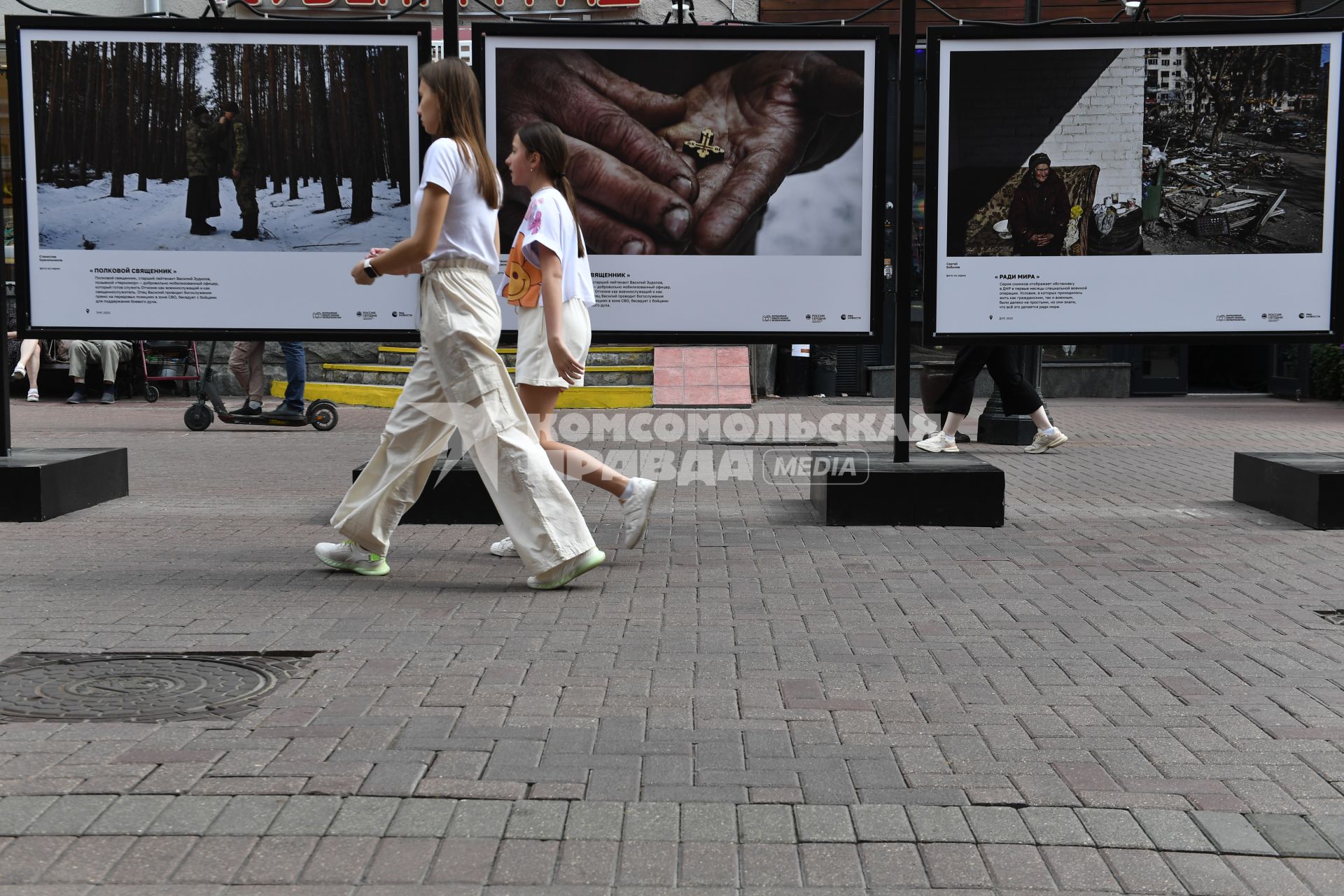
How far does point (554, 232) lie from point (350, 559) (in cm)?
164

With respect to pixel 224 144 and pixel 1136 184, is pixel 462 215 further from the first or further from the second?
pixel 1136 184

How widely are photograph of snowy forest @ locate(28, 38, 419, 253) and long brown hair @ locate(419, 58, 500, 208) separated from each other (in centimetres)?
179

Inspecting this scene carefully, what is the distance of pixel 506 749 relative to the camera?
3834 millimetres

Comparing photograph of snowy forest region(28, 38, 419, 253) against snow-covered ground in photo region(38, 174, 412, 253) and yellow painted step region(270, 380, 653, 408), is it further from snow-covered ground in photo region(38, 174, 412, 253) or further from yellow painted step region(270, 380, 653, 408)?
Result: yellow painted step region(270, 380, 653, 408)

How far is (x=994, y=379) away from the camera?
38.5ft

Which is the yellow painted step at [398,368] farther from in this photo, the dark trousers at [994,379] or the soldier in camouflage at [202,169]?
the soldier in camouflage at [202,169]

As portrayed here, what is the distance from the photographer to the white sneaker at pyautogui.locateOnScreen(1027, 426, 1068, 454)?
11711 millimetres

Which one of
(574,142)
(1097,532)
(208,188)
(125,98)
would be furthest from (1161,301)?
(125,98)

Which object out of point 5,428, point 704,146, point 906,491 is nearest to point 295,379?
point 5,428

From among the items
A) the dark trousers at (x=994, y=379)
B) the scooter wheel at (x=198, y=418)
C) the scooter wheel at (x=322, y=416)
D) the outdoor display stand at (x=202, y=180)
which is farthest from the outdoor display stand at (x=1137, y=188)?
the scooter wheel at (x=198, y=418)

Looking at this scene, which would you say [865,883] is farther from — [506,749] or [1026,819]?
[506,749]

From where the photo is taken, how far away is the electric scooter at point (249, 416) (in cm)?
1338

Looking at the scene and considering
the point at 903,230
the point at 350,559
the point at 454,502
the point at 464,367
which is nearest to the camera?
the point at 464,367

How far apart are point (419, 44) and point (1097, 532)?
14.0ft
